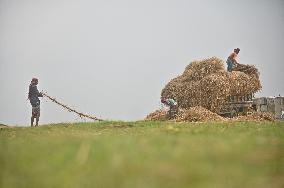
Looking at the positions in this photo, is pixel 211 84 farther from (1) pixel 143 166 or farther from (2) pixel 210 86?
(1) pixel 143 166

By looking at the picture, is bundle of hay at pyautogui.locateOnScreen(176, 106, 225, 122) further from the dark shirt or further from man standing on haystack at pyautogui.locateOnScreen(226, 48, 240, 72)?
the dark shirt

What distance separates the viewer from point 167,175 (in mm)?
3232

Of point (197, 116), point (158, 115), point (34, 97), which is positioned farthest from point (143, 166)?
point (158, 115)

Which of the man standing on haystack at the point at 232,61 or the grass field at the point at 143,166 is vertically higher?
the man standing on haystack at the point at 232,61

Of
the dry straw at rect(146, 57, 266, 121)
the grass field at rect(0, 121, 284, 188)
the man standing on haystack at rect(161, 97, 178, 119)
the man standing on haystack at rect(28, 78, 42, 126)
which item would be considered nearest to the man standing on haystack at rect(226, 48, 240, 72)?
the dry straw at rect(146, 57, 266, 121)

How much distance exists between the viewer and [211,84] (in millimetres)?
18281

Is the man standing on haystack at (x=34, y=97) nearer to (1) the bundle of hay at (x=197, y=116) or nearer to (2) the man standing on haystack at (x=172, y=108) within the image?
(2) the man standing on haystack at (x=172, y=108)

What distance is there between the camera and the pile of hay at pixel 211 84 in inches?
722

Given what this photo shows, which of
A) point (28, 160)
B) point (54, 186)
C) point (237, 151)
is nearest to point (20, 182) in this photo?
point (54, 186)

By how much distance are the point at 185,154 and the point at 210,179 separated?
938 millimetres

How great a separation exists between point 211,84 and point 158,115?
3.49 m

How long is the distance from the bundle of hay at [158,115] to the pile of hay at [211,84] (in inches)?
36.3

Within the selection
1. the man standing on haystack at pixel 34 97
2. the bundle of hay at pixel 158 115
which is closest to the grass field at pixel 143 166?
the man standing on haystack at pixel 34 97

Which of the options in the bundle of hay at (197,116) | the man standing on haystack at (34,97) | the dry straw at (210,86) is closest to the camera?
the bundle of hay at (197,116)
